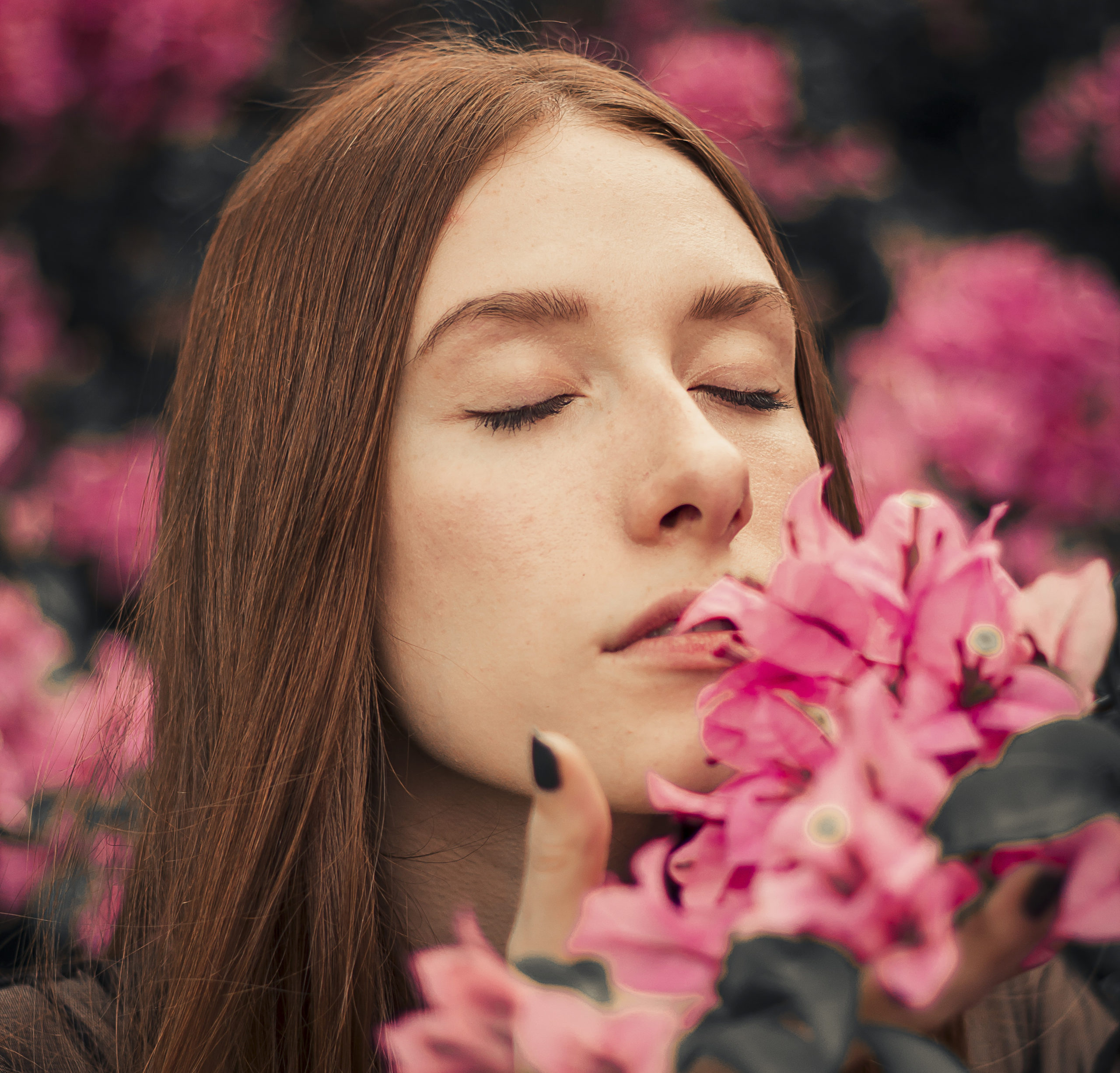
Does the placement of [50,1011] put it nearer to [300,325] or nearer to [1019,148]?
[300,325]

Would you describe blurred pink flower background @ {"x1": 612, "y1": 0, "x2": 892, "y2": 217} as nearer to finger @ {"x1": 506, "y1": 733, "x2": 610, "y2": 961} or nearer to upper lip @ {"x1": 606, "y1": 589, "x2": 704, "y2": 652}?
upper lip @ {"x1": 606, "y1": 589, "x2": 704, "y2": 652}

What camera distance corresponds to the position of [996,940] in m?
0.33

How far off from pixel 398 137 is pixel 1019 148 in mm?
1201

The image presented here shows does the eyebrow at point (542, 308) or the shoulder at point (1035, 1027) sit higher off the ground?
the eyebrow at point (542, 308)

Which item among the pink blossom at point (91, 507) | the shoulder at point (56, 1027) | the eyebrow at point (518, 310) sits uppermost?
the eyebrow at point (518, 310)

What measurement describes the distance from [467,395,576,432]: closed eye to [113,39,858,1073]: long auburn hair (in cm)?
7

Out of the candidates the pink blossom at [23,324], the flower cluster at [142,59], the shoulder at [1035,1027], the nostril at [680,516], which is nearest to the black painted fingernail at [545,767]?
the nostril at [680,516]

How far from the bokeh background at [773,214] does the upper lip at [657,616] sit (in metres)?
0.75

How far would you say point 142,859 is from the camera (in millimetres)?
783

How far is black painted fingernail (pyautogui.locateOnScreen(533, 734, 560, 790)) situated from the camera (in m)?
0.41

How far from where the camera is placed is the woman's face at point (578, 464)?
589 millimetres

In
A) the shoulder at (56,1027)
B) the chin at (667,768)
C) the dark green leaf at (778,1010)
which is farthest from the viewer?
the shoulder at (56,1027)

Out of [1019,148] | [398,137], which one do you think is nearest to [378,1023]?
[398,137]

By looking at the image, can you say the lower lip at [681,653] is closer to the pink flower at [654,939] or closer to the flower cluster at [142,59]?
the pink flower at [654,939]
